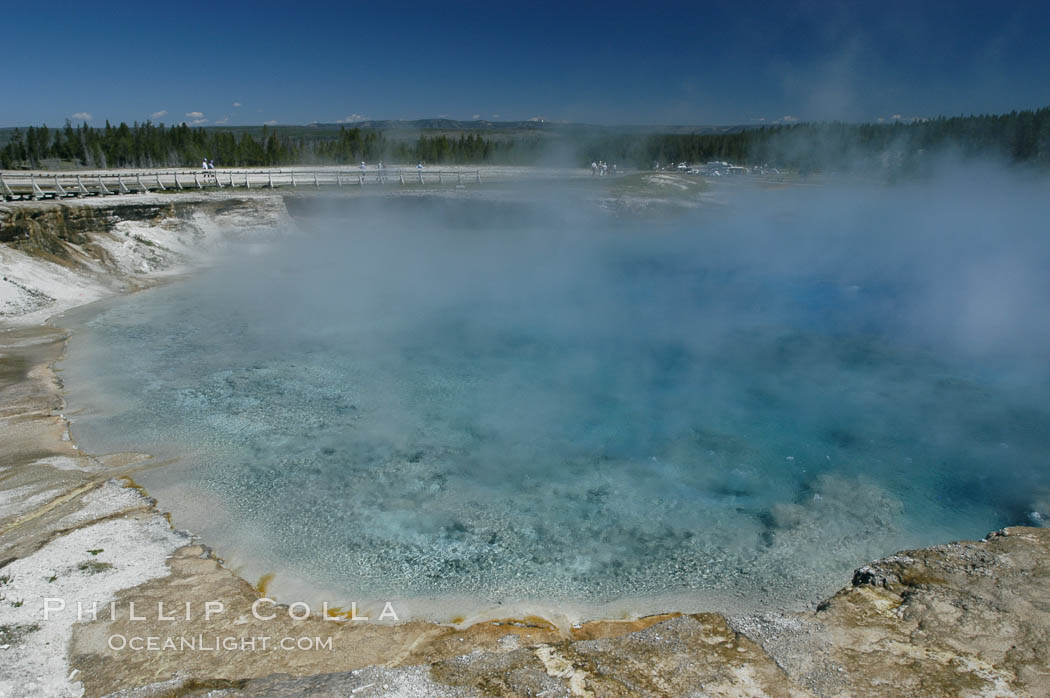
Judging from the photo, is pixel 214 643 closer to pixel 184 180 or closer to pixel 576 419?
pixel 576 419

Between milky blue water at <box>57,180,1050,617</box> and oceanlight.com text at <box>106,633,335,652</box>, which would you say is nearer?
oceanlight.com text at <box>106,633,335,652</box>

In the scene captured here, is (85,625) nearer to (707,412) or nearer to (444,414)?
(444,414)

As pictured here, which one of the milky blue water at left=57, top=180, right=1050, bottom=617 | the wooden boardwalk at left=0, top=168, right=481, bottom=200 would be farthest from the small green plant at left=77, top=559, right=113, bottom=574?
the wooden boardwalk at left=0, top=168, right=481, bottom=200

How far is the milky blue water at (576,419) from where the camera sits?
694 cm

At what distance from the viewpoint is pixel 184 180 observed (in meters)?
26.8

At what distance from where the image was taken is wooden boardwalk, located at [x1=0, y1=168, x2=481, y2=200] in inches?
858

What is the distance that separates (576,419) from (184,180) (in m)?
24.3

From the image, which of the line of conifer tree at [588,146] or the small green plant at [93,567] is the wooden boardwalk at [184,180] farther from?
the small green plant at [93,567]

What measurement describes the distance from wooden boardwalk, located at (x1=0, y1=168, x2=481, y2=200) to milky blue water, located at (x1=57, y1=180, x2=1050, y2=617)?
18.3ft

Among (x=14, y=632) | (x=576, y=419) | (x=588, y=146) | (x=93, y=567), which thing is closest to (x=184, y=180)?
(x=576, y=419)

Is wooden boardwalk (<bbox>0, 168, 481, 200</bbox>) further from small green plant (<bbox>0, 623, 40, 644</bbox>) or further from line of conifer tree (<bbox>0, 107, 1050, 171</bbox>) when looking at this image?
small green plant (<bbox>0, 623, 40, 644</bbox>)

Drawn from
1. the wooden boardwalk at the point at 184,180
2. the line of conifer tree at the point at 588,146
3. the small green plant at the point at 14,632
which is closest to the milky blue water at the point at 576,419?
the small green plant at the point at 14,632

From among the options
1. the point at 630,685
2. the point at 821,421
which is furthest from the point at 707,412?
the point at 630,685

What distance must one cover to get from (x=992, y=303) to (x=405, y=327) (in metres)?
16.3
